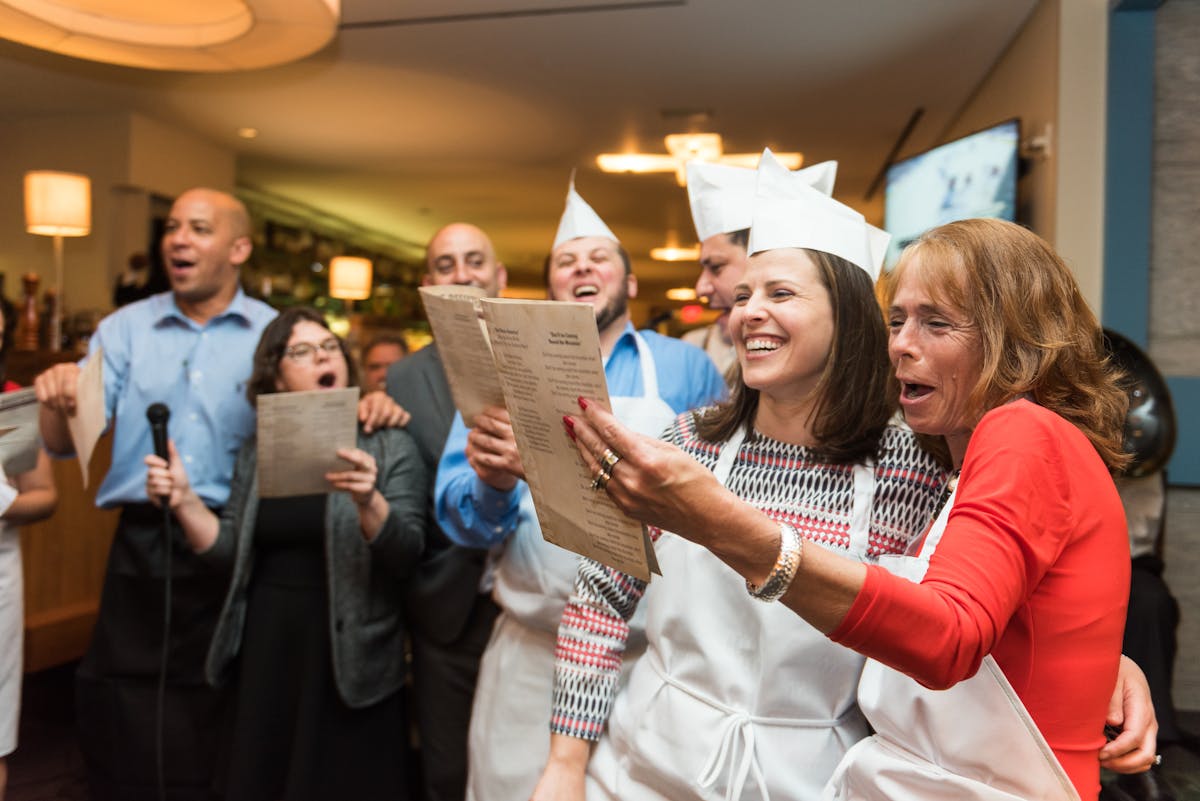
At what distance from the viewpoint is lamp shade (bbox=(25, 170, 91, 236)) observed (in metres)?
4.99

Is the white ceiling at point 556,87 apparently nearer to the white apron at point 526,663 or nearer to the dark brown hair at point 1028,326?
the white apron at point 526,663

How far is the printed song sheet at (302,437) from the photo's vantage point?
81.9 inches

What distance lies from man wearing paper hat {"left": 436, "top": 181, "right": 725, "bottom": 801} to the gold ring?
67 cm

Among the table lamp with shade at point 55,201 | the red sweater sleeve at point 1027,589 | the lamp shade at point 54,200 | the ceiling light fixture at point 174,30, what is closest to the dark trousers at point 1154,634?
the red sweater sleeve at point 1027,589

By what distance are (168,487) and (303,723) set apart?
2.17ft

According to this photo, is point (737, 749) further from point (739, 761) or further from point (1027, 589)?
point (1027, 589)

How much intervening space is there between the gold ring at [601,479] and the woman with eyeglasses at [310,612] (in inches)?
52.9

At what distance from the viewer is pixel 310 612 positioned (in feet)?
7.79

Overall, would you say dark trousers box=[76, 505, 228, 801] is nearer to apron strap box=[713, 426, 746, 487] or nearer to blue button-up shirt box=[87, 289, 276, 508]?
blue button-up shirt box=[87, 289, 276, 508]

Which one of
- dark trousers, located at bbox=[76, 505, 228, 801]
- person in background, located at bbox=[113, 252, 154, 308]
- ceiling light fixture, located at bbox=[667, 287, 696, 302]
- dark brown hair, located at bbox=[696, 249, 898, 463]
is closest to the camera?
dark brown hair, located at bbox=[696, 249, 898, 463]

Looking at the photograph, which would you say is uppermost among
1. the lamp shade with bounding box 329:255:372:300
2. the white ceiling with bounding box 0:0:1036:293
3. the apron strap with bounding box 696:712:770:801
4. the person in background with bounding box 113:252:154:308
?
the white ceiling with bounding box 0:0:1036:293

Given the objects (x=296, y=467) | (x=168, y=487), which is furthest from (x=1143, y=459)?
(x=168, y=487)

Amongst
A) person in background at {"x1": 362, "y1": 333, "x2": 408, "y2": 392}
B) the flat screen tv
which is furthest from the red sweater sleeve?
person in background at {"x1": 362, "y1": 333, "x2": 408, "y2": 392}

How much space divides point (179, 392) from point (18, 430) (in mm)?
801
